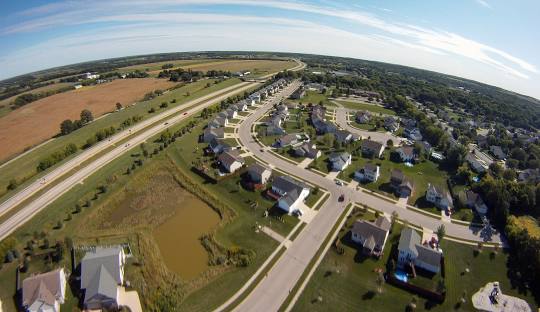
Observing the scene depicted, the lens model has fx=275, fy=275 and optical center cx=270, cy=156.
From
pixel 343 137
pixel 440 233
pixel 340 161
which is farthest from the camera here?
pixel 343 137

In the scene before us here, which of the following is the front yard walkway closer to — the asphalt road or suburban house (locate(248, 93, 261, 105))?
the asphalt road

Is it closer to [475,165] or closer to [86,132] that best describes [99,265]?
[86,132]

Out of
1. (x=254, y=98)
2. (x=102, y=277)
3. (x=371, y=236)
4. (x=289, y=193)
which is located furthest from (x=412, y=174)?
(x=254, y=98)

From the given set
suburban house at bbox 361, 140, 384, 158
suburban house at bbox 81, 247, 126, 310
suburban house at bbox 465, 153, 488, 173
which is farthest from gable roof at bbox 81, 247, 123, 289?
suburban house at bbox 465, 153, 488, 173

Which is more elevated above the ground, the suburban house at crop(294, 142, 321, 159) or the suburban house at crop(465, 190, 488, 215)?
the suburban house at crop(294, 142, 321, 159)

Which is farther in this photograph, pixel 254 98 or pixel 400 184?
pixel 254 98

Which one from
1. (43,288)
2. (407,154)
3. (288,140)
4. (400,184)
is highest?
(288,140)

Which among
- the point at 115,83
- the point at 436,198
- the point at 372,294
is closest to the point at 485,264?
the point at 436,198
